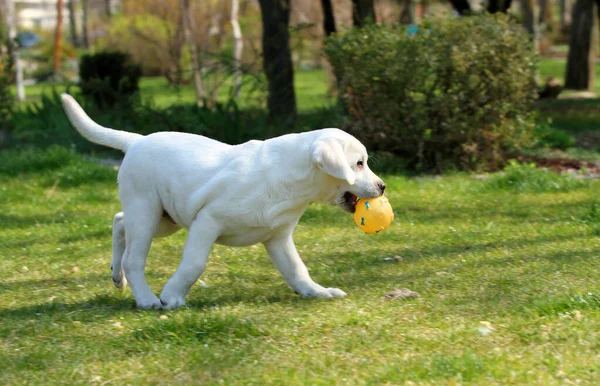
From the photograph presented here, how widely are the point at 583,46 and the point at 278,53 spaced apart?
39.1ft

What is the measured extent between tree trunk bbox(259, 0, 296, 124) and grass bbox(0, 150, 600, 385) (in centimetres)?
472

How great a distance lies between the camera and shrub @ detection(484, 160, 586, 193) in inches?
384

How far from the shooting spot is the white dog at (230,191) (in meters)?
5.16

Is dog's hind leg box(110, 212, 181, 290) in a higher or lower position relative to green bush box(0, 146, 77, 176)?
higher

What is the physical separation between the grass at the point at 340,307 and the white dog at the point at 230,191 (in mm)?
297

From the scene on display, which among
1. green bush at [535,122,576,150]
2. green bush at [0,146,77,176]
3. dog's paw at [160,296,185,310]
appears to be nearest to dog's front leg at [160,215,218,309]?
dog's paw at [160,296,185,310]

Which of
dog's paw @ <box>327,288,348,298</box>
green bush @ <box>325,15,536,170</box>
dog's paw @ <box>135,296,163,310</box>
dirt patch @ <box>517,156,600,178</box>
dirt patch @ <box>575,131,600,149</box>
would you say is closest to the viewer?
dog's paw @ <box>135,296,163,310</box>

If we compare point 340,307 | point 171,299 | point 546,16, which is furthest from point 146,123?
point 546,16

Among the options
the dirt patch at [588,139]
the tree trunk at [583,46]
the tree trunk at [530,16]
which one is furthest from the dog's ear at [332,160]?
the tree trunk at [530,16]

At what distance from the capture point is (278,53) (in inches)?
547

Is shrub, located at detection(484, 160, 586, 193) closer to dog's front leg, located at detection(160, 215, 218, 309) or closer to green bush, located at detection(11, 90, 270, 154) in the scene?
green bush, located at detection(11, 90, 270, 154)

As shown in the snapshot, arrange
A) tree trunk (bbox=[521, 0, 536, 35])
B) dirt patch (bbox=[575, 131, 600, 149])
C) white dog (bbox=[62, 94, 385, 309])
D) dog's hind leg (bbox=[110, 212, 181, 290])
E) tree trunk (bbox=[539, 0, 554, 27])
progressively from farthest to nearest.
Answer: tree trunk (bbox=[539, 0, 554, 27])
tree trunk (bbox=[521, 0, 536, 35])
dirt patch (bbox=[575, 131, 600, 149])
dog's hind leg (bbox=[110, 212, 181, 290])
white dog (bbox=[62, 94, 385, 309])

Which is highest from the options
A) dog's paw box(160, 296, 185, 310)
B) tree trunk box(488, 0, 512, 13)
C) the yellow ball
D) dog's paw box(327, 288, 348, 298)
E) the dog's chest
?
tree trunk box(488, 0, 512, 13)

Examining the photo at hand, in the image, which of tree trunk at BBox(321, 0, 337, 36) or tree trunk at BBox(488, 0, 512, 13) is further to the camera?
tree trunk at BBox(488, 0, 512, 13)
